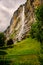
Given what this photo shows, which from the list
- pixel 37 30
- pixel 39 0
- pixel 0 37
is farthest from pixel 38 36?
pixel 39 0

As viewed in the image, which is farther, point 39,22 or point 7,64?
point 39,22

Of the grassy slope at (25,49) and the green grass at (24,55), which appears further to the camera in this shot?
the grassy slope at (25,49)

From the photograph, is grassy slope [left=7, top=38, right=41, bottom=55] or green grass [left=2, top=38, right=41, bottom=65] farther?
grassy slope [left=7, top=38, right=41, bottom=55]

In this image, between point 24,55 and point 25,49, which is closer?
point 24,55

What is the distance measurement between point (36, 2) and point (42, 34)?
197ft

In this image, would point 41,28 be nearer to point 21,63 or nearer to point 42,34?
point 42,34

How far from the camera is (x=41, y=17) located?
9325cm

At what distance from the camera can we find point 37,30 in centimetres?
9106

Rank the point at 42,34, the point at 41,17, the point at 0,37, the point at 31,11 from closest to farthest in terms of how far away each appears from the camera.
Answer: the point at 42,34 < the point at 41,17 < the point at 0,37 < the point at 31,11

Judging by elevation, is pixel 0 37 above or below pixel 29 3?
below

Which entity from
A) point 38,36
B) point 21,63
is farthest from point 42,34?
point 21,63

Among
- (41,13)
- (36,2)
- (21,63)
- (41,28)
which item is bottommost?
(21,63)

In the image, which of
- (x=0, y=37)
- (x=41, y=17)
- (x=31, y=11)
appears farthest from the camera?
(x=31, y=11)

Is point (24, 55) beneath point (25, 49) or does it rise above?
above
